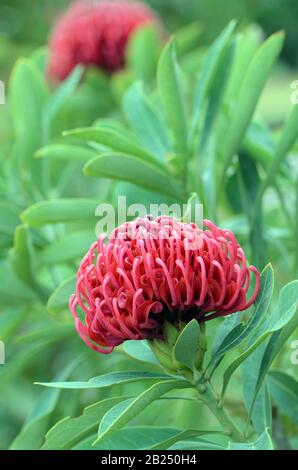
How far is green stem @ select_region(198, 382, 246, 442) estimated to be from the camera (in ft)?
3.70

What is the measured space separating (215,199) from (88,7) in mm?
1205

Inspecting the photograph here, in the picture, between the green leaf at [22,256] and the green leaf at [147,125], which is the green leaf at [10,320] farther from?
the green leaf at [147,125]

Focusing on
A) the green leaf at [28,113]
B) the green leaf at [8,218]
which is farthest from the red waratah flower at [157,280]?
the green leaf at [28,113]

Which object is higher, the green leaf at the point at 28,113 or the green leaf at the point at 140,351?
the green leaf at the point at 28,113

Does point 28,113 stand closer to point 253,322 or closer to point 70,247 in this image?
point 70,247

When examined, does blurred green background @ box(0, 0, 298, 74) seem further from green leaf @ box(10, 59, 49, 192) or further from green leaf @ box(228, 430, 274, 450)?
green leaf @ box(228, 430, 274, 450)

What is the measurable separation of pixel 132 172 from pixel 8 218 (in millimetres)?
298

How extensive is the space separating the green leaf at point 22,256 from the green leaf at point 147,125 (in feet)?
0.85

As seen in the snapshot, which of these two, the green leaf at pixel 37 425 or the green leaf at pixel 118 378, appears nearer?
the green leaf at pixel 118 378

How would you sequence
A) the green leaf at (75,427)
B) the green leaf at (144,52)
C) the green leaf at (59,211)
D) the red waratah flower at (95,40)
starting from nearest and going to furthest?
the green leaf at (75,427), the green leaf at (59,211), the green leaf at (144,52), the red waratah flower at (95,40)

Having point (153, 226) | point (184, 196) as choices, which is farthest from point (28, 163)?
point (153, 226)

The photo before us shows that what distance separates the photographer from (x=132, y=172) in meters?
1.32

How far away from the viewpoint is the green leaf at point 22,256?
4.66ft
